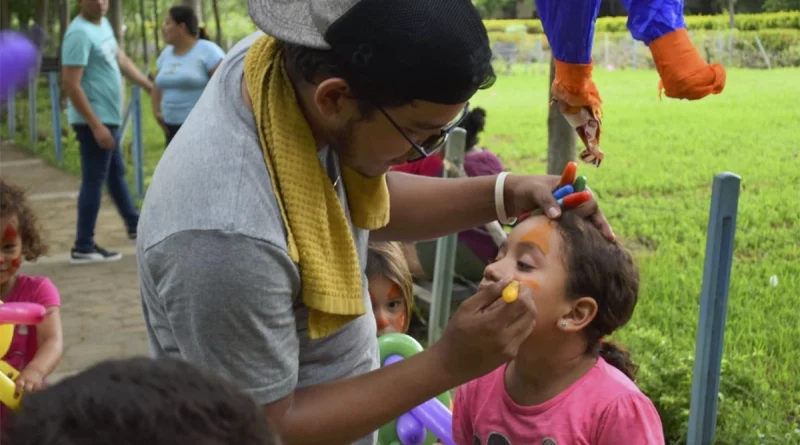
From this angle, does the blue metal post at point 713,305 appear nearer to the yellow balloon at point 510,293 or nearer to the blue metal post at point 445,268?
the yellow balloon at point 510,293

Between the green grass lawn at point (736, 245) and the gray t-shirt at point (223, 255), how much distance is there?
1.75 meters

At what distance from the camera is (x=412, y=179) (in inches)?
91.0

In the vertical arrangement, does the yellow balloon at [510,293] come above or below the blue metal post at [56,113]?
above

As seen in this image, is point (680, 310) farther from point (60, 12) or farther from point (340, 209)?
point (60, 12)

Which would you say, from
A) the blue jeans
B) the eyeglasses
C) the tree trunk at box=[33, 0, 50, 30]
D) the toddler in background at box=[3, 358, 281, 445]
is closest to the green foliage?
the eyeglasses

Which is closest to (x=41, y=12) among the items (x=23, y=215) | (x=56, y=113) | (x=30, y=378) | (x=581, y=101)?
(x=56, y=113)

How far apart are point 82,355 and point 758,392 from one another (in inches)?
132

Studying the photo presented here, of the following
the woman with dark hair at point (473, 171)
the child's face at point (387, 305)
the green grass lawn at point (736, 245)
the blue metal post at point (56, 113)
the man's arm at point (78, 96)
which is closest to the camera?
the child's face at point (387, 305)

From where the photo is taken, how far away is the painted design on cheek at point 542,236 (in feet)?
7.45

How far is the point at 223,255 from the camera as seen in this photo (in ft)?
5.14

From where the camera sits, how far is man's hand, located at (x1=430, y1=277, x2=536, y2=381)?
5.64ft

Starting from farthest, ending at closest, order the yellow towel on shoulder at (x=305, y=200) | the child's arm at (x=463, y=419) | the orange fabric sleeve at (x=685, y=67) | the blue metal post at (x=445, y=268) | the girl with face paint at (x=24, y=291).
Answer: the blue metal post at (x=445, y=268) → the girl with face paint at (x=24, y=291) → the child's arm at (x=463, y=419) → the orange fabric sleeve at (x=685, y=67) → the yellow towel on shoulder at (x=305, y=200)

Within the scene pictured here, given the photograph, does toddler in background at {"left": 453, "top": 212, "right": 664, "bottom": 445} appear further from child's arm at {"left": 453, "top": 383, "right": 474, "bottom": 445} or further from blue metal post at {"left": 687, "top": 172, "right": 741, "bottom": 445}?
blue metal post at {"left": 687, "top": 172, "right": 741, "bottom": 445}

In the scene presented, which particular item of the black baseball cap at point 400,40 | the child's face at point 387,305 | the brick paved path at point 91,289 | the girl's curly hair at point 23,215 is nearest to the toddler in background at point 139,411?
the black baseball cap at point 400,40
